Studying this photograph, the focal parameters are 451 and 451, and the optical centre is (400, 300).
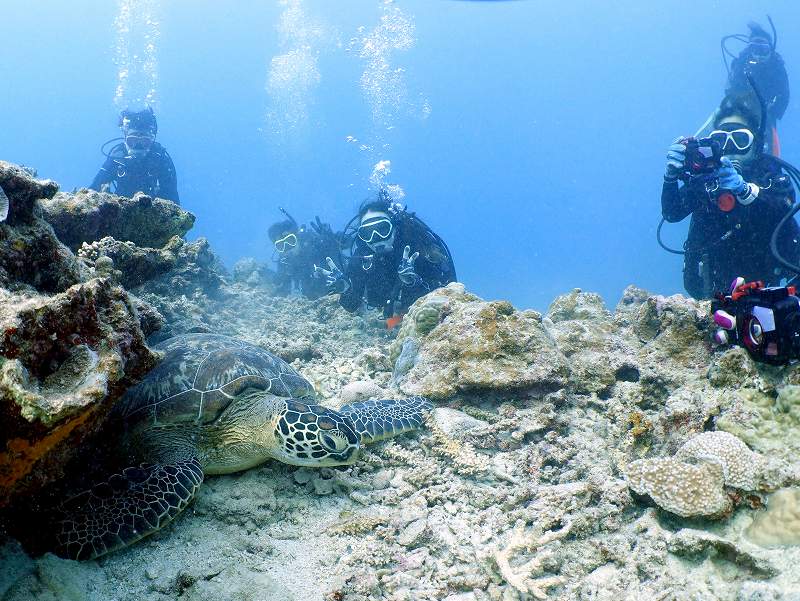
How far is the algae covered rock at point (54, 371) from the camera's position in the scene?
1386 millimetres

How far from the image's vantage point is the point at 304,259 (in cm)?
1157

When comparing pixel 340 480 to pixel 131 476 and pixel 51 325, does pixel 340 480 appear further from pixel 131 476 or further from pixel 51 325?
pixel 51 325

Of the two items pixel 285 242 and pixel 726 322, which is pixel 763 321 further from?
pixel 285 242

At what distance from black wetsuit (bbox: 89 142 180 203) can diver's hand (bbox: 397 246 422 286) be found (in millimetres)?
6804

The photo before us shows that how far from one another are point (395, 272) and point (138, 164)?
23.7 feet

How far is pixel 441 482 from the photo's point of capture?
9.80 ft

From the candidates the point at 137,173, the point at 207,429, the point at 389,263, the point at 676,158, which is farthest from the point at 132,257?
the point at 137,173

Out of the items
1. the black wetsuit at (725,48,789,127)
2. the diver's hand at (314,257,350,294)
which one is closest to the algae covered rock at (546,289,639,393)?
→ the diver's hand at (314,257,350,294)

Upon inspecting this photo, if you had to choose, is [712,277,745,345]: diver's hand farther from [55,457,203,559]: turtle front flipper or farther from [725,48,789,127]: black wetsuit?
[725,48,789,127]: black wetsuit

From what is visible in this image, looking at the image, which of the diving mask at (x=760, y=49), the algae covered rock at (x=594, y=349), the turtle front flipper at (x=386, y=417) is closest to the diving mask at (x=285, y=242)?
the algae covered rock at (x=594, y=349)

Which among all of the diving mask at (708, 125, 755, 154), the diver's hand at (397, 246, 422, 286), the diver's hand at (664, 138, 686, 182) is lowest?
the diver's hand at (397, 246, 422, 286)

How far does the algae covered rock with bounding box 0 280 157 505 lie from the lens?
Result: 1386 mm

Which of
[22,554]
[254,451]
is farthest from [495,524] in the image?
[22,554]

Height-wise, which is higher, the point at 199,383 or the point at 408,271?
the point at 408,271
